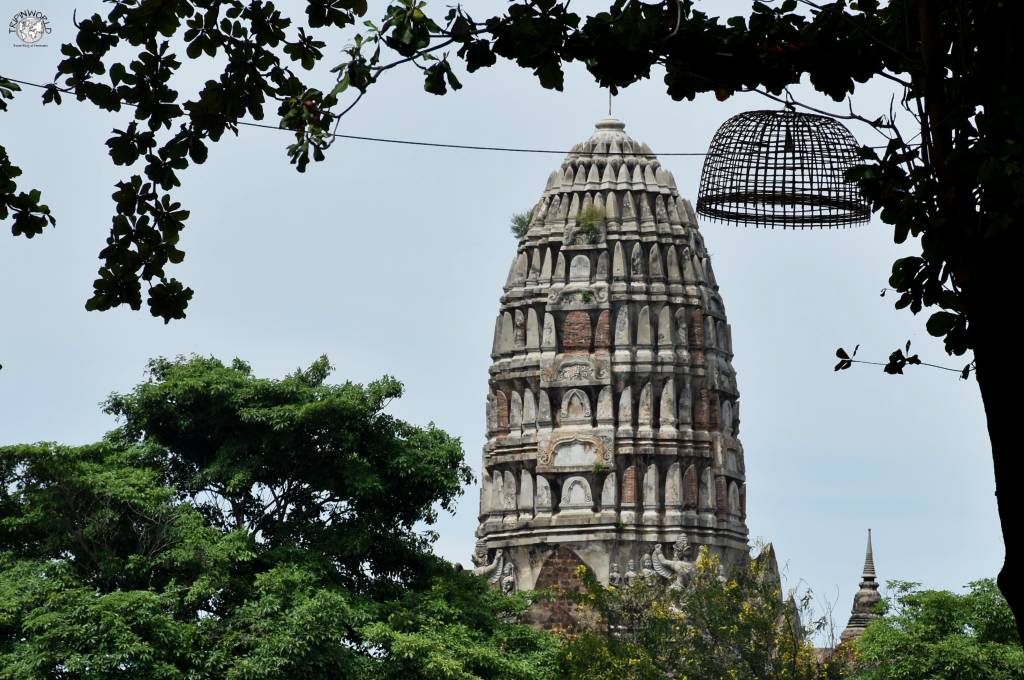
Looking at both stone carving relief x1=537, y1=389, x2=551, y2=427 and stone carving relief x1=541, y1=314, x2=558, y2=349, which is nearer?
stone carving relief x1=537, y1=389, x2=551, y2=427

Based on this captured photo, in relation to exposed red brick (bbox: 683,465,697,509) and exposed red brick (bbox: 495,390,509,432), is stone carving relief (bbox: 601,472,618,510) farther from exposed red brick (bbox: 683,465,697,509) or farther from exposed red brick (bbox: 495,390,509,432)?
exposed red brick (bbox: 495,390,509,432)

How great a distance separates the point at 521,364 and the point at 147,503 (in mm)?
23756

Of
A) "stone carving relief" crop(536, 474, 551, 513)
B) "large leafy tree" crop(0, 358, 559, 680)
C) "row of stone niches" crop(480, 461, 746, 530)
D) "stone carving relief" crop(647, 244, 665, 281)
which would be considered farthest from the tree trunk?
"stone carving relief" crop(647, 244, 665, 281)

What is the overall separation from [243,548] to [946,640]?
12962mm

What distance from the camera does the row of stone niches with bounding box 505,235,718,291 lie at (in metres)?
61.4

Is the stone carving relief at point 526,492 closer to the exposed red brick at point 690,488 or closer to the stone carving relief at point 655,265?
the exposed red brick at point 690,488

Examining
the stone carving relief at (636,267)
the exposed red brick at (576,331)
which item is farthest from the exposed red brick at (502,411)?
the stone carving relief at (636,267)

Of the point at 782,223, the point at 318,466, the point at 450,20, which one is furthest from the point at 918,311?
the point at 318,466

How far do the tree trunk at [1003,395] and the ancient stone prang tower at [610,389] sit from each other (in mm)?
50901

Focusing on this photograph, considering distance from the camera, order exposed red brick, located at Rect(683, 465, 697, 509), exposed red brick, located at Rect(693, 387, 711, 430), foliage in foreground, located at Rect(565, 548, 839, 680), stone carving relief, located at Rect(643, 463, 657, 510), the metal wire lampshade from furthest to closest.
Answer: exposed red brick, located at Rect(693, 387, 711, 430) → exposed red brick, located at Rect(683, 465, 697, 509) → stone carving relief, located at Rect(643, 463, 657, 510) → foliage in foreground, located at Rect(565, 548, 839, 680) → the metal wire lampshade

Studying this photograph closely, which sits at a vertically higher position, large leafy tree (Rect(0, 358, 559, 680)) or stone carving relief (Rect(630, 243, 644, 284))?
stone carving relief (Rect(630, 243, 644, 284))

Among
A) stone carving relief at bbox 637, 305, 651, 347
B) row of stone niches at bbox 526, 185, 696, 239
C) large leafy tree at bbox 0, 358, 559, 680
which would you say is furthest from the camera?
row of stone niches at bbox 526, 185, 696, 239

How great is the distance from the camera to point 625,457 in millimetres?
60562

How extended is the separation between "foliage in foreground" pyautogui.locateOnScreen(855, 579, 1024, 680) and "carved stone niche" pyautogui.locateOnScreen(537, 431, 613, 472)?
17.8 metres
